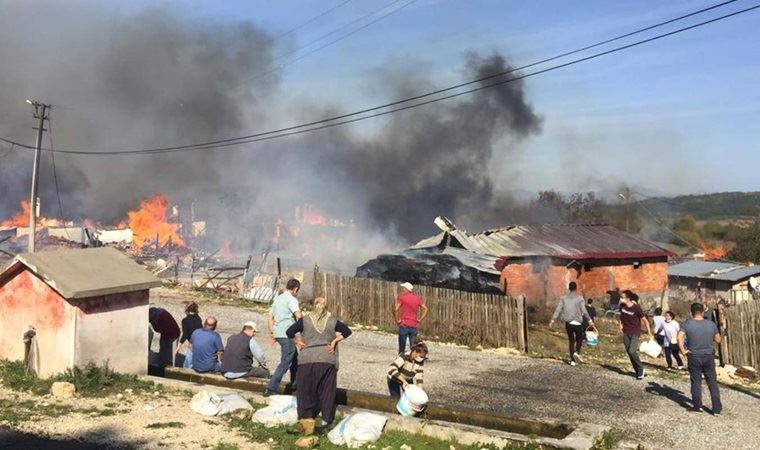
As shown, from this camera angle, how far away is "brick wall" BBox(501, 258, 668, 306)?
23719 millimetres

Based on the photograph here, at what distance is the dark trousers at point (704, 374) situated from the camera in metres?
8.42

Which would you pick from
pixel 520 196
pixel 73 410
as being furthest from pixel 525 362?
pixel 520 196

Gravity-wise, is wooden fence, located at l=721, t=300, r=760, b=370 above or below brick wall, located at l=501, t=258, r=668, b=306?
below

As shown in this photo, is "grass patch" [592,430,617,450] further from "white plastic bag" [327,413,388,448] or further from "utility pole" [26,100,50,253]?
"utility pole" [26,100,50,253]

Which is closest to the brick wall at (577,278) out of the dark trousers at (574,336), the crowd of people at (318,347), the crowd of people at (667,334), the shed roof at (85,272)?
the crowd of people at (667,334)

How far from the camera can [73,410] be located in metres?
7.38

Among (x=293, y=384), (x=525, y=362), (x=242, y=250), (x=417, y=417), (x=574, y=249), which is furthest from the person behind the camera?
(x=242, y=250)

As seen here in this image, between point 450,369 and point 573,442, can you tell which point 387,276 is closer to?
point 450,369

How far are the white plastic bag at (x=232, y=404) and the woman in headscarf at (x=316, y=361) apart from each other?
95 cm

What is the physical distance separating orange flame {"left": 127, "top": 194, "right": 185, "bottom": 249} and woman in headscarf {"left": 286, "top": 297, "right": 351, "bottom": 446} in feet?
121

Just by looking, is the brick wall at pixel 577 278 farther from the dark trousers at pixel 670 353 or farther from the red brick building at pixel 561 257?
the dark trousers at pixel 670 353

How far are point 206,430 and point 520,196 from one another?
42.0 metres

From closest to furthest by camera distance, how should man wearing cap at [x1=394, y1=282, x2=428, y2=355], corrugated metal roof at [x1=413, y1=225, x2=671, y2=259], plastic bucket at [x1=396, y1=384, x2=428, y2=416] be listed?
1. plastic bucket at [x1=396, y1=384, x2=428, y2=416]
2. man wearing cap at [x1=394, y1=282, x2=428, y2=355]
3. corrugated metal roof at [x1=413, y1=225, x2=671, y2=259]

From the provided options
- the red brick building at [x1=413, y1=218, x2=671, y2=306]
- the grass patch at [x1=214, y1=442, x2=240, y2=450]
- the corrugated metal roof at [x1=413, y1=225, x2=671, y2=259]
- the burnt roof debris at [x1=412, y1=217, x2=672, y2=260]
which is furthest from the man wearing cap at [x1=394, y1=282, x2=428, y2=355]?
the corrugated metal roof at [x1=413, y1=225, x2=671, y2=259]
